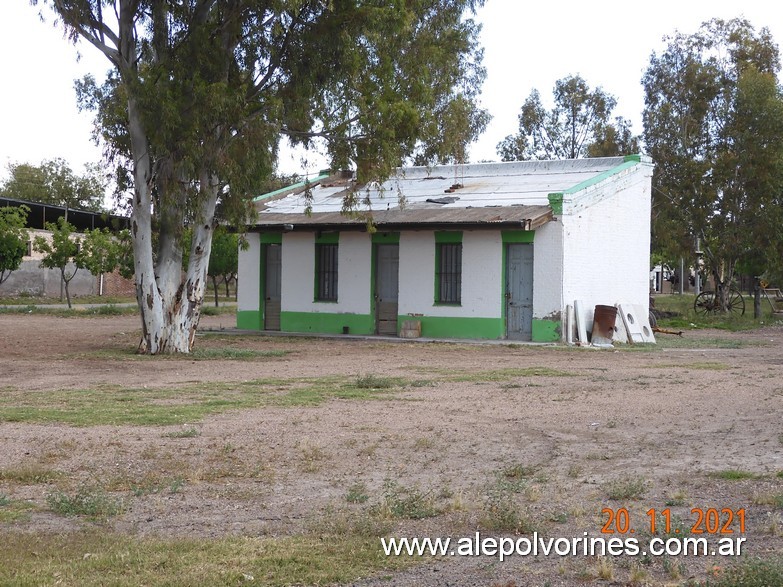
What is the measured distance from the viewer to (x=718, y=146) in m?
41.6

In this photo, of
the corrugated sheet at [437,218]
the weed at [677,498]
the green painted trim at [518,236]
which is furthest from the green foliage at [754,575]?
the green painted trim at [518,236]

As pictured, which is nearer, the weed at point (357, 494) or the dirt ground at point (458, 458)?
the dirt ground at point (458, 458)

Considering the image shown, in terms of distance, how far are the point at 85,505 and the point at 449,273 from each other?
2012 cm

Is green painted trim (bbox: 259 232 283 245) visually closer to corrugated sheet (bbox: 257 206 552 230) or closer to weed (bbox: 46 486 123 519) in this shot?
corrugated sheet (bbox: 257 206 552 230)

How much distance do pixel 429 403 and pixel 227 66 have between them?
10007mm

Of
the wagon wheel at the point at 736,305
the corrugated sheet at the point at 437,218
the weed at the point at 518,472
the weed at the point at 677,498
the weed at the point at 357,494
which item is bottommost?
the weed at the point at 357,494

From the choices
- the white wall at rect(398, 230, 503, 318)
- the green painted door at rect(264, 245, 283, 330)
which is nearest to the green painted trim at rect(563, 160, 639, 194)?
the white wall at rect(398, 230, 503, 318)

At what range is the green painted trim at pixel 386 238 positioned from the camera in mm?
27375

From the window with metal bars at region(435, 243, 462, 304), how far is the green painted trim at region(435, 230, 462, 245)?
0.15m

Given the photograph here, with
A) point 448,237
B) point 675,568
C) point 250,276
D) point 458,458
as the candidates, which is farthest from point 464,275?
point 675,568

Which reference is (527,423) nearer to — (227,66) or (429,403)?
(429,403)

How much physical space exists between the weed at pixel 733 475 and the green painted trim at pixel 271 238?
2232 centimetres

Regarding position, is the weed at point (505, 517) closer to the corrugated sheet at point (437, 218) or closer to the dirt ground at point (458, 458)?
the dirt ground at point (458, 458)

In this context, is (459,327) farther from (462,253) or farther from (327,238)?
(327,238)
